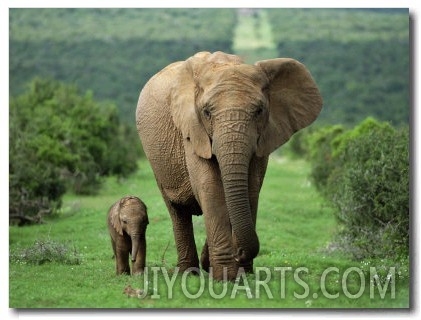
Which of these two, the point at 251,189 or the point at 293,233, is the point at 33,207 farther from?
the point at 251,189

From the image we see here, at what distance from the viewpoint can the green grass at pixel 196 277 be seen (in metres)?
10.9

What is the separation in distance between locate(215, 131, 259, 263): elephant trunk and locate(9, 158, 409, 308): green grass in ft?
2.46

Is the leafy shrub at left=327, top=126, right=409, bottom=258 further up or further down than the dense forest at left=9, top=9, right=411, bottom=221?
further down

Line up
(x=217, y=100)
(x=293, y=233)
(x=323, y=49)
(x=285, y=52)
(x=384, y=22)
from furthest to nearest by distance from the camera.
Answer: (x=323, y=49)
(x=285, y=52)
(x=384, y=22)
(x=293, y=233)
(x=217, y=100)

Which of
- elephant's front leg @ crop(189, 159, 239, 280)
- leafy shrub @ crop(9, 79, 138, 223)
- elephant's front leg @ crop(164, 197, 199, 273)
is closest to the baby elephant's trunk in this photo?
elephant's front leg @ crop(164, 197, 199, 273)

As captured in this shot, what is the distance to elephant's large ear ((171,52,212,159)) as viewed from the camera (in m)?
11.0

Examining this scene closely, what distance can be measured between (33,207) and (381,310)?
1059cm

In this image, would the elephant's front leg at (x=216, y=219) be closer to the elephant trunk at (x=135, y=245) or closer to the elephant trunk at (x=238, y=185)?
the elephant trunk at (x=238, y=185)

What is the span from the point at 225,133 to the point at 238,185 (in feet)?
1.75

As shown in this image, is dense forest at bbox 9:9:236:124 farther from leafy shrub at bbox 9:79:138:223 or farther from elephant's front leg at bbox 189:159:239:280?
elephant's front leg at bbox 189:159:239:280

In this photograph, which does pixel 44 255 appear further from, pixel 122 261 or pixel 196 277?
pixel 196 277
